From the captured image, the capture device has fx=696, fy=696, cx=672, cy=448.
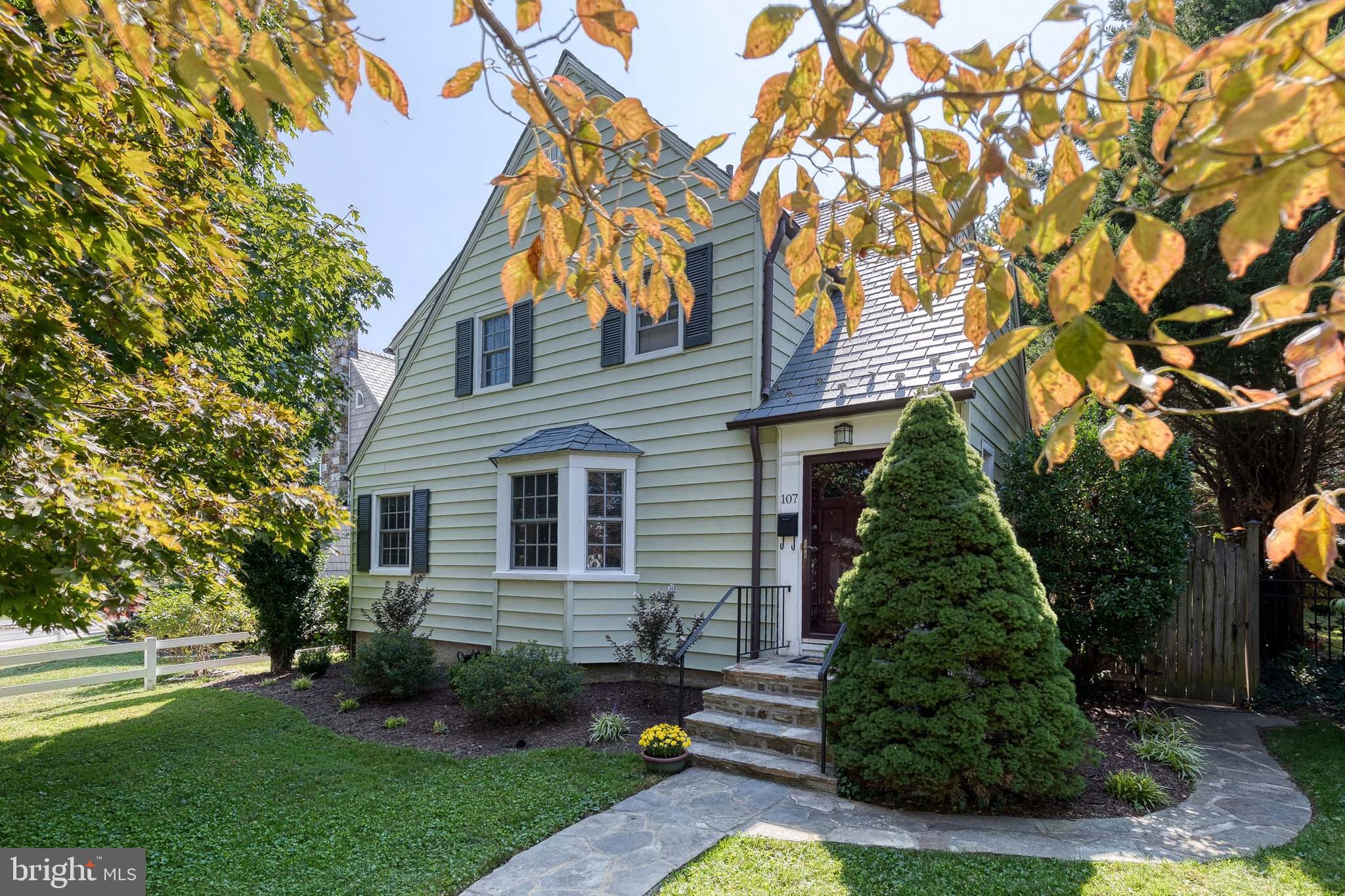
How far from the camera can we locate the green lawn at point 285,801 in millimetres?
4074

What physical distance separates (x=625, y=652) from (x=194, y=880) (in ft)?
15.0

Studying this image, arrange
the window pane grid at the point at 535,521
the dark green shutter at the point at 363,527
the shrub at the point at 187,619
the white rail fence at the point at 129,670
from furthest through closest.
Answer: the shrub at the point at 187,619 < the dark green shutter at the point at 363,527 < the white rail fence at the point at 129,670 < the window pane grid at the point at 535,521

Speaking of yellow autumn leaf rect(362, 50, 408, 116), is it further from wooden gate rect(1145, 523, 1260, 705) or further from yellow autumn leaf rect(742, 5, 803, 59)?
wooden gate rect(1145, 523, 1260, 705)

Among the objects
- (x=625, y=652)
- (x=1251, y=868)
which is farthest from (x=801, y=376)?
(x=1251, y=868)

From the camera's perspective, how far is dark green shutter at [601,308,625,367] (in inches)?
349

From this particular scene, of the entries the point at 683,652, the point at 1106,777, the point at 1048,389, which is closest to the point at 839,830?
the point at 683,652

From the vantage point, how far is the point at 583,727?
677 centimetres

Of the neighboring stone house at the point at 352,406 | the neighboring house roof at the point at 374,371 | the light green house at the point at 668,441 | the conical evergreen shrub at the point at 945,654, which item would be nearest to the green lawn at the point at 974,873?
the conical evergreen shrub at the point at 945,654

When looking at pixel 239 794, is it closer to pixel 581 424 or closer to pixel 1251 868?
pixel 581 424

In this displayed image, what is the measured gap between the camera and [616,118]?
150 cm

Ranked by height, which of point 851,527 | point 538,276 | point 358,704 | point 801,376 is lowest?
point 358,704

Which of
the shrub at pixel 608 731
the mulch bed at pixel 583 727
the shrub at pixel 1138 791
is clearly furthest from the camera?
the shrub at pixel 608 731

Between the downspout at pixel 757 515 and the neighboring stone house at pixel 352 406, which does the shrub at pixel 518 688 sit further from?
the neighboring stone house at pixel 352 406

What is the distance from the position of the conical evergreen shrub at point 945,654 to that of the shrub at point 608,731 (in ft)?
7.15
